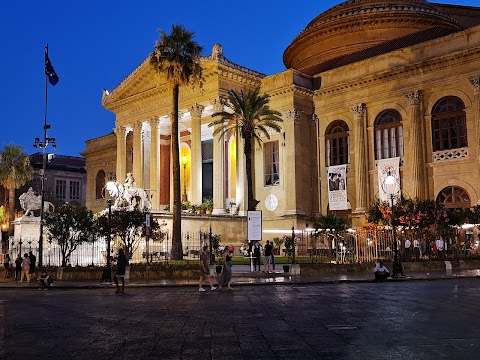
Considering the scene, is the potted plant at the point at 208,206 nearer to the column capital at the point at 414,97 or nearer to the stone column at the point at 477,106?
the column capital at the point at 414,97

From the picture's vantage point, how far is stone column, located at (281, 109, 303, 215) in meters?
42.7

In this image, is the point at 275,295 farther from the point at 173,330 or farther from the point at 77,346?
the point at 77,346

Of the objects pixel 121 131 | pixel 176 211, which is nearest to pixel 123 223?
pixel 176 211

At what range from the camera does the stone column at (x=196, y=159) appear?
44344 millimetres

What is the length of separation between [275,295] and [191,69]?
20.4m

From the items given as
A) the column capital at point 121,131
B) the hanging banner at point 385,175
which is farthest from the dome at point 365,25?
the column capital at point 121,131

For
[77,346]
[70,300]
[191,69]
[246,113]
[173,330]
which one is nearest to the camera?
[77,346]

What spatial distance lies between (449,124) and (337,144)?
8987mm

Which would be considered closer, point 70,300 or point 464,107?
point 70,300

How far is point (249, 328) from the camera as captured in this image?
969 centimetres

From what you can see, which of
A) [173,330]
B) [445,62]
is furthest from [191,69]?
[173,330]

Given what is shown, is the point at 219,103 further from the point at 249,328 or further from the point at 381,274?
the point at 249,328

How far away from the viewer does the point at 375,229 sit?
28547mm

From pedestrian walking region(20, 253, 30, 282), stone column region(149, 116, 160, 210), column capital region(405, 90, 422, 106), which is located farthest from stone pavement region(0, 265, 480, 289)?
stone column region(149, 116, 160, 210)
